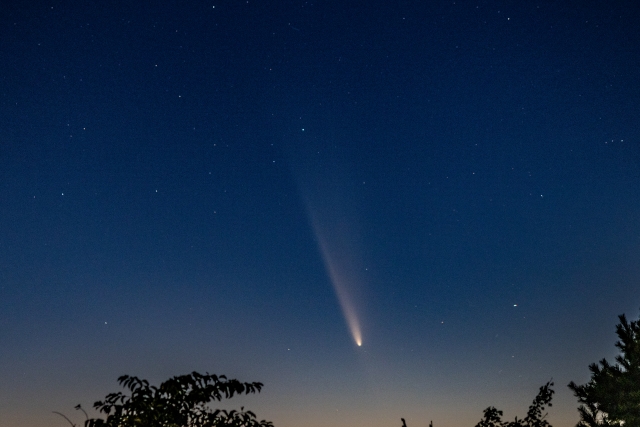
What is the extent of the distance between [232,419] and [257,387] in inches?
17.7

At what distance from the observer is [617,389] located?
48.4 feet

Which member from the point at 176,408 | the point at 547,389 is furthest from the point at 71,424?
the point at 547,389

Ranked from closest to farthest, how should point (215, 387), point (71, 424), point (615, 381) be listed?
1. point (71, 424)
2. point (215, 387)
3. point (615, 381)

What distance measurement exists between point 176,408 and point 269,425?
1.11 m

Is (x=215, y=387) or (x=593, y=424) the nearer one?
(x=215, y=387)

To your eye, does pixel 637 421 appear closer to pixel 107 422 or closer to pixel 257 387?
pixel 257 387

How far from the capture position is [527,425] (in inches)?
413

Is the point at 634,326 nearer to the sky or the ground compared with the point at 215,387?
nearer to the sky

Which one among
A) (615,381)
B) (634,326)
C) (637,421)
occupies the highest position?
(634,326)

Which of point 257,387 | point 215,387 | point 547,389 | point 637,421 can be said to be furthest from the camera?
point 637,421

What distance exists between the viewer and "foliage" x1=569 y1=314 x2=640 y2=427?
43.8ft

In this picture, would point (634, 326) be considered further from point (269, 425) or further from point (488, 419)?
point (269, 425)

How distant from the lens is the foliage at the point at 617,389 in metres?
13.3

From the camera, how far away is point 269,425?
5004mm
